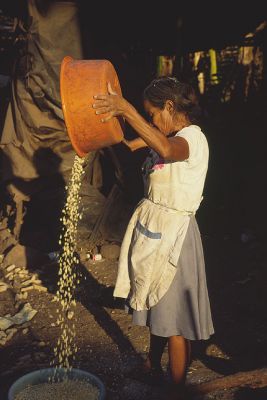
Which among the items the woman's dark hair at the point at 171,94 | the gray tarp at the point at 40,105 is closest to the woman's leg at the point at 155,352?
the woman's dark hair at the point at 171,94

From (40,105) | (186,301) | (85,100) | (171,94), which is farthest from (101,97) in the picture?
(40,105)

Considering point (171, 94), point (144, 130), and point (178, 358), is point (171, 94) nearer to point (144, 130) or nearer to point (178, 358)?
point (144, 130)

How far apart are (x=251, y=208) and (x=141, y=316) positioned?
3582 mm

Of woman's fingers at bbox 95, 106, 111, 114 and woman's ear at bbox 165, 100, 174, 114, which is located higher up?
woman's fingers at bbox 95, 106, 111, 114

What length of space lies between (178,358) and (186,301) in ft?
1.08

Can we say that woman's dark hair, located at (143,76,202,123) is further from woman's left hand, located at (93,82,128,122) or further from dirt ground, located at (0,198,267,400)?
dirt ground, located at (0,198,267,400)

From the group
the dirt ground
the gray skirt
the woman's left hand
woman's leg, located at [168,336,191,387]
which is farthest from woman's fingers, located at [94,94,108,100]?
the dirt ground

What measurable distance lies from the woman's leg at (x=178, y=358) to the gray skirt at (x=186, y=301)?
0.18 ft

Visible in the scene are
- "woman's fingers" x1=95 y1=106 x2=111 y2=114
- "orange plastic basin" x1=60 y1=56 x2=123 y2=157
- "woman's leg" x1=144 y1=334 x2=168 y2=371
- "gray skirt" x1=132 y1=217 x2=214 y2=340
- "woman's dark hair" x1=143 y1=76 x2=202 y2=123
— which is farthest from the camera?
"woman's leg" x1=144 y1=334 x2=168 y2=371

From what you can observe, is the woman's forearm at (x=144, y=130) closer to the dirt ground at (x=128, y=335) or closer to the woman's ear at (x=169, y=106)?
the woman's ear at (x=169, y=106)

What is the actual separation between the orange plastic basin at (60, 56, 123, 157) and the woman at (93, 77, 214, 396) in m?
0.28

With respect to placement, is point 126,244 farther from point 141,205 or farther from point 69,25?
point 69,25

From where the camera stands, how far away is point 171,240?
297 centimetres

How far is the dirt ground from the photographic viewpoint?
348cm
